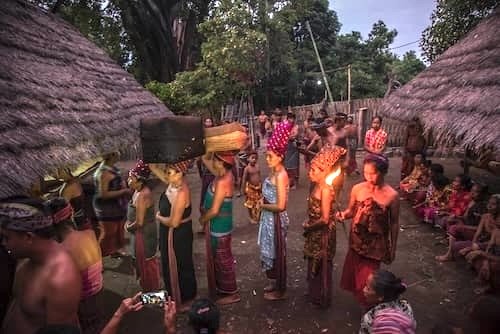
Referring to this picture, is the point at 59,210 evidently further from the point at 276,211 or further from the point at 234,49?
the point at 234,49

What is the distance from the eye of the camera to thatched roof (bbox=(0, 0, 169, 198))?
298 centimetres

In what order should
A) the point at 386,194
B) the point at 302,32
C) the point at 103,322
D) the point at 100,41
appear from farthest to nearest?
the point at 302,32, the point at 100,41, the point at 103,322, the point at 386,194

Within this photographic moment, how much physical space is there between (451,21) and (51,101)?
10.1 metres

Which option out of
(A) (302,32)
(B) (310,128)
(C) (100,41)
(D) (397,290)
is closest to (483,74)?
(D) (397,290)

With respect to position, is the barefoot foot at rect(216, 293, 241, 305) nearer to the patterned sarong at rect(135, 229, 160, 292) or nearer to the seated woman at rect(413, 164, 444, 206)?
the patterned sarong at rect(135, 229, 160, 292)

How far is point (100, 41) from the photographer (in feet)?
56.0

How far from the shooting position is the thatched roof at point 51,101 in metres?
2.98

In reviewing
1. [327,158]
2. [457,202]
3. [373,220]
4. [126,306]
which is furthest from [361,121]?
[126,306]

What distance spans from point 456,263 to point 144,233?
4699mm

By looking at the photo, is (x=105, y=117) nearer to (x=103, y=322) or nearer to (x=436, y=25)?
Answer: (x=103, y=322)

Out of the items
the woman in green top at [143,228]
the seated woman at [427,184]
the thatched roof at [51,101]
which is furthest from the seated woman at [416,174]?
the woman in green top at [143,228]

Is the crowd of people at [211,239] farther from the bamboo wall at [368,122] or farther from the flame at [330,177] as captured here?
the bamboo wall at [368,122]

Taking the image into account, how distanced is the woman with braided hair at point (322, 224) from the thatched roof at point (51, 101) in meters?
2.51

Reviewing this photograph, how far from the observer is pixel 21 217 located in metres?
2.19
